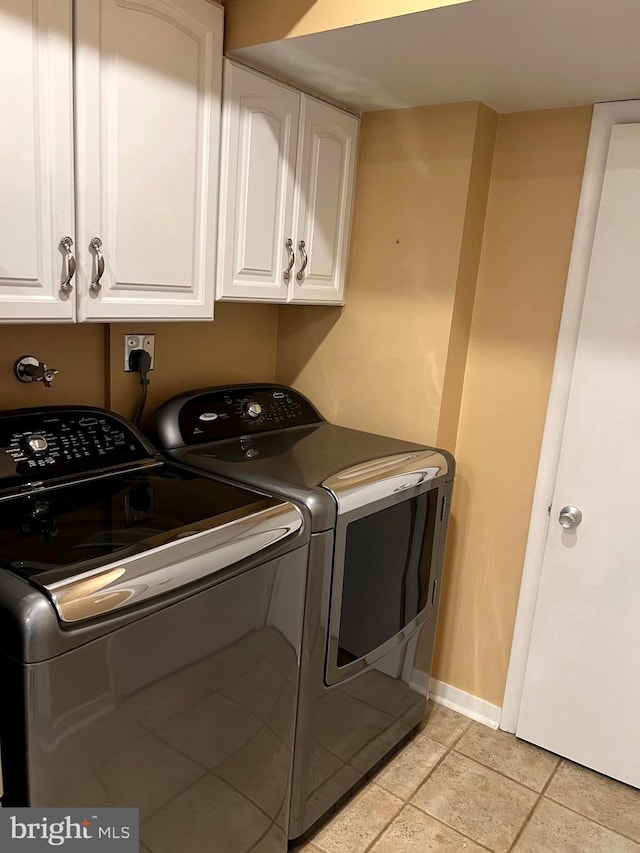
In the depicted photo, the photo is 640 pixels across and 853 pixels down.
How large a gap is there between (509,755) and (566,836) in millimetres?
329

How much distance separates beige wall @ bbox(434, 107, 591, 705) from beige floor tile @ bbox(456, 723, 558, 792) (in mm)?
123

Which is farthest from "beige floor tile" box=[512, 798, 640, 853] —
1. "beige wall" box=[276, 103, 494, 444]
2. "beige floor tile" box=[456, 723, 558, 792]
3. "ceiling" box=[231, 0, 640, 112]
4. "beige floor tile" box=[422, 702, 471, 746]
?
"ceiling" box=[231, 0, 640, 112]

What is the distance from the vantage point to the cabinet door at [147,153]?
1380 millimetres

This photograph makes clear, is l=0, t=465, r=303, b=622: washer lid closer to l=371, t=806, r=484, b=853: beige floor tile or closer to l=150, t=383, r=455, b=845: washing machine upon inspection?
l=150, t=383, r=455, b=845: washing machine

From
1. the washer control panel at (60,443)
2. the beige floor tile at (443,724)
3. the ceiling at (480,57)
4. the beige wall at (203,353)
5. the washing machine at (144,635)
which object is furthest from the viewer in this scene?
the beige floor tile at (443,724)

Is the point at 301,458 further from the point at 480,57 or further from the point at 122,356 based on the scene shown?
the point at 480,57

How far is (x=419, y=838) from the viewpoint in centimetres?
183

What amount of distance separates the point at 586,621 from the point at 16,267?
1.89 meters

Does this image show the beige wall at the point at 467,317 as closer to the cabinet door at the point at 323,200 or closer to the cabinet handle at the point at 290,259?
the cabinet door at the point at 323,200

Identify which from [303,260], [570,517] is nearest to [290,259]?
[303,260]

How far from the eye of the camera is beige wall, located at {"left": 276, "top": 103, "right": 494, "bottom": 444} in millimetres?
2004

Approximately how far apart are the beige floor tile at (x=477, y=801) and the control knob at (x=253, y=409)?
1.26m

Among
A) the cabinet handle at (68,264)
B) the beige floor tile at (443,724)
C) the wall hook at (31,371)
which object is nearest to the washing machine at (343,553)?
the beige floor tile at (443,724)

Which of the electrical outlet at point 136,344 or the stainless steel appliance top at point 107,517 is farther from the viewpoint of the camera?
the electrical outlet at point 136,344
